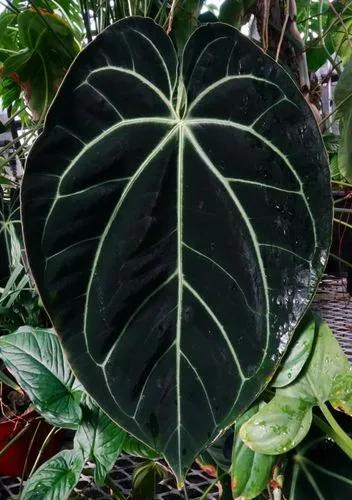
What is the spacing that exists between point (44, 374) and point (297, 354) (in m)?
0.34

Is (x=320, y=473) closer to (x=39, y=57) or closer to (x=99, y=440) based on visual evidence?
(x=99, y=440)

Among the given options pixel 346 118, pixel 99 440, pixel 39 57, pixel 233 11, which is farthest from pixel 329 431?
pixel 39 57

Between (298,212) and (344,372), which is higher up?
(298,212)

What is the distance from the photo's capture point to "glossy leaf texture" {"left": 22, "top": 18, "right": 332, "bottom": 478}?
18.0 inches

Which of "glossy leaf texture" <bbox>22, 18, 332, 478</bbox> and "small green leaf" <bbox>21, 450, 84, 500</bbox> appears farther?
"small green leaf" <bbox>21, 450, 84, 500</bbox>

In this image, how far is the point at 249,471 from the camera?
521 mm

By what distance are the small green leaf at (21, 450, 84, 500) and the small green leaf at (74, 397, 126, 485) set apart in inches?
0.7

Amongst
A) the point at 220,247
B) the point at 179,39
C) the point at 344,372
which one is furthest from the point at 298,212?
the point at 179,39

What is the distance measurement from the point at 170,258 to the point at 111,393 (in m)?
0.13

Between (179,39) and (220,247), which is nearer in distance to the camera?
(220,247)

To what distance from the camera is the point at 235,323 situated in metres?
0.48

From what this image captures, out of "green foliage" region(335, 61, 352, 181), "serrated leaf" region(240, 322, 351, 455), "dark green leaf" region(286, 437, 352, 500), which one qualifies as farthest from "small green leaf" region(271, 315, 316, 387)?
"green foliage" region(335, 61, 352, 181)

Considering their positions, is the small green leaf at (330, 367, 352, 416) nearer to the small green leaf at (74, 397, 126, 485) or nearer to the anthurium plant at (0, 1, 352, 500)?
the anthurium plant at (0, 1, 352, 500)

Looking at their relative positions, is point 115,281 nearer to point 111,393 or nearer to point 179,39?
point 111,393
